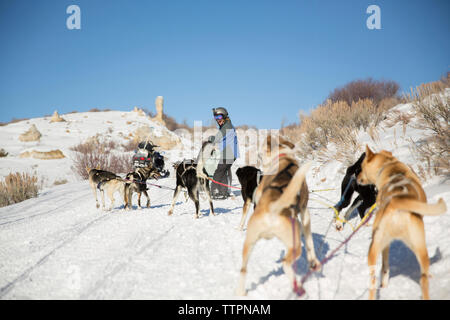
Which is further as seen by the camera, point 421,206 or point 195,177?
point 195,177

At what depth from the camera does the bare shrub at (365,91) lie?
569 inches

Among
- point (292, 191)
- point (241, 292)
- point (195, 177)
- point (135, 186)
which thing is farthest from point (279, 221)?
point (135, 186)

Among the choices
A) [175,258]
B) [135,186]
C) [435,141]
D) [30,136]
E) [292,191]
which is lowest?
[175,258]

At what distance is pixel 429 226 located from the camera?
326 centimetres

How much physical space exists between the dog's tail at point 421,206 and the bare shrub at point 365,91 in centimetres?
1357

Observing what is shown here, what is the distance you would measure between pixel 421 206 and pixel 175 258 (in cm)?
270

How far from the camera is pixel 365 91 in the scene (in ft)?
48.1

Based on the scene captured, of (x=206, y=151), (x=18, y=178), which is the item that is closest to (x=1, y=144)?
(x=18, y=178)

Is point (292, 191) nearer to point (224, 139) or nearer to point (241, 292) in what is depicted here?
point (241, 292)

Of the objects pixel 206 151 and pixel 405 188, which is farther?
pixel 206 151

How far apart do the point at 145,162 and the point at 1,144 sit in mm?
16800

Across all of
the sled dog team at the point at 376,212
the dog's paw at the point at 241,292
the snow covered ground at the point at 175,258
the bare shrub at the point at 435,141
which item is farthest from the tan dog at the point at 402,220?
the bare shrub at the point at 435,141
